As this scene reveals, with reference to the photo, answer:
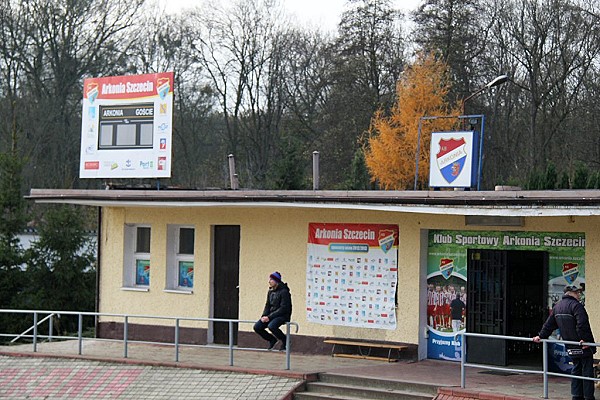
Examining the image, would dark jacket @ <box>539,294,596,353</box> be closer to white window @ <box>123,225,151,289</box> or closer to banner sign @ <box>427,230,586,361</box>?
banner sign @ <box>427,230,586,361</box>

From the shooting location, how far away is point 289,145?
131 ft

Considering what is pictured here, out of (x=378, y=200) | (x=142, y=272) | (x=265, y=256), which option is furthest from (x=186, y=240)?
(x=378, y=200)

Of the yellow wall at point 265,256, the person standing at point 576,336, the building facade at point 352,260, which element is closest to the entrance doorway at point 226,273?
the building facade at point 352,260

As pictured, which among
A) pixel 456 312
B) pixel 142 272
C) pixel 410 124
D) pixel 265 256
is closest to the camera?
pixel 456 312

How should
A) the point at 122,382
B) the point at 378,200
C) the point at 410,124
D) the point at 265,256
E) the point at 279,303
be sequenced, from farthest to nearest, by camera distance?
the point at 410,124 → the point at 265,256 → the point at 279,303 → the point at 122,382 → the point at 378,200

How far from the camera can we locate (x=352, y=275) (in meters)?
17.0

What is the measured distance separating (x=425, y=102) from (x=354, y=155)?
490 centimetres

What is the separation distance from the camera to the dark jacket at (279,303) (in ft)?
52.1

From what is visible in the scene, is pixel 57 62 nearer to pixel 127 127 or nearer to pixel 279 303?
pixel 127 127

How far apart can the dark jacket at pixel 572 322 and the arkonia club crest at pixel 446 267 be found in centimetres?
349

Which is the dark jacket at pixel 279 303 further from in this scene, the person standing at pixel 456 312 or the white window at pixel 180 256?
the white window at pixel 180 256

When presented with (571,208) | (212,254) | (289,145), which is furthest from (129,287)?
(289,145)

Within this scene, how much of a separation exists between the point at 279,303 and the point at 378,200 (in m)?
2.42

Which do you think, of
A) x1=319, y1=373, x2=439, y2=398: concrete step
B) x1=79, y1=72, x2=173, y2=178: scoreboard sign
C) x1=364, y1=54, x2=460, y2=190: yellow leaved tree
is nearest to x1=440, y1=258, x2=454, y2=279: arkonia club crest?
x1=319, y1=373, x2=439, y2=398: concrete step
